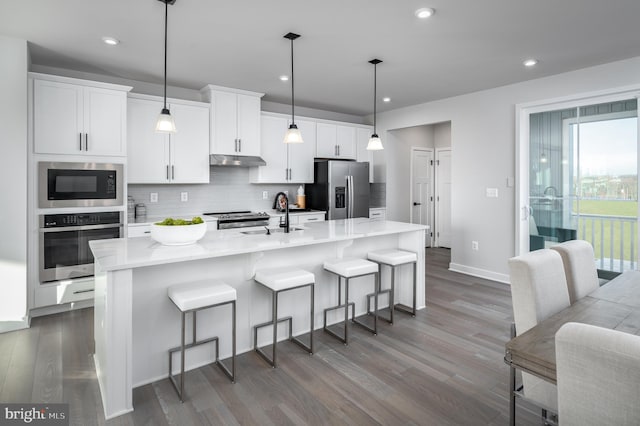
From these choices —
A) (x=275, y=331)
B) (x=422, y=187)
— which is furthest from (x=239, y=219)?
(x=422, y=187)

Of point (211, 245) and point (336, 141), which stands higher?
point (336, 141)

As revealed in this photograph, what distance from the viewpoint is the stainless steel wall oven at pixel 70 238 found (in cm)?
354

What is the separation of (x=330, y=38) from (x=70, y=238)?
3.21 meters

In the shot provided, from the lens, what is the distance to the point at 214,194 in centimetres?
513

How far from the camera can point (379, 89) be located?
492 cm

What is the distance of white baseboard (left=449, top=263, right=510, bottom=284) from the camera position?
4848 mm

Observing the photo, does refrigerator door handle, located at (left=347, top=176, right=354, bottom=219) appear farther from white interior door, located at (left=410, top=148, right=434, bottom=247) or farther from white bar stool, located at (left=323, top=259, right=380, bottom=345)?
white bar stool, located at (left=323, top=259, right=380, bottom=345)

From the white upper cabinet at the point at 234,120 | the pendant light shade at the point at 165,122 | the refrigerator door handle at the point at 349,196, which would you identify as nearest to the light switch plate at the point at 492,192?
the refrigerator door handle at the point at 349,196

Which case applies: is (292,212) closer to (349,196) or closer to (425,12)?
(349,196)

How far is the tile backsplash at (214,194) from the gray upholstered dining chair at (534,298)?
13.8 ft

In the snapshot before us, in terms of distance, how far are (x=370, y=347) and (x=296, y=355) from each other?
23.6 inches

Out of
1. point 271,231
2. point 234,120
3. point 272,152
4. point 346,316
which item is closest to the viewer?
point 346,316

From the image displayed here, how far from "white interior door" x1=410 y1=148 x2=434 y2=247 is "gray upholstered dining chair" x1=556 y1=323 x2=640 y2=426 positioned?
6285mm

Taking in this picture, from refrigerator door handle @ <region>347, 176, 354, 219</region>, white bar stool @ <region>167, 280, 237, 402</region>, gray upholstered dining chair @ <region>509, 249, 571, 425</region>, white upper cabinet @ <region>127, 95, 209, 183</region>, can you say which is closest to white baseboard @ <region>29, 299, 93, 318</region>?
white upper cabinet @ <region>127, 95, 209, 183</region>
